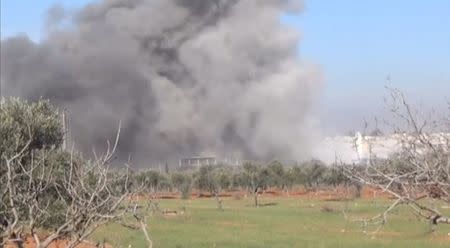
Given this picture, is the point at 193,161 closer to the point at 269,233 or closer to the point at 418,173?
the point at 269,233

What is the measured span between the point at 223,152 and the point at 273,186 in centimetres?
2569

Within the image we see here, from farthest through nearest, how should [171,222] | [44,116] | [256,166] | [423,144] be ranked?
1. [256,166]
2. [171,222]
3. [44,116]
4. [423,144]

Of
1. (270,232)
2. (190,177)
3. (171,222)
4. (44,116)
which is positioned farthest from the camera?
(190,177)

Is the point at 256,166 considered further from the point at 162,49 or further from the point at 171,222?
the point at 171,222

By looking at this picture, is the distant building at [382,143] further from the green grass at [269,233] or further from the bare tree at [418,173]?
the green grass at [269,233]

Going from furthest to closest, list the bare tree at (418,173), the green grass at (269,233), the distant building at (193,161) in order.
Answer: the distant building at (193,161) < the green grass at (269,233) < the bare tree at (418,173)

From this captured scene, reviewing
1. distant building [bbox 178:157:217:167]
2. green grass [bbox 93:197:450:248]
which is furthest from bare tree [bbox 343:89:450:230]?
distant building [bbox 178:157:217:167]

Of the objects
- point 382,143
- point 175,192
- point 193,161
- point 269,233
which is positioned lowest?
point 269,233

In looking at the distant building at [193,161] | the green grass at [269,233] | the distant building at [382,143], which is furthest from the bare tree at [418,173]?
the distant building at [193,161]

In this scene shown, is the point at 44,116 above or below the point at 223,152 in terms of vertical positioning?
below

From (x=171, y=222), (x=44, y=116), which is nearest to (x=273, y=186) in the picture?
(x=171, y=222)

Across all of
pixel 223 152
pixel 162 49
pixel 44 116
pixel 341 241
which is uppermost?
pixel 162 49

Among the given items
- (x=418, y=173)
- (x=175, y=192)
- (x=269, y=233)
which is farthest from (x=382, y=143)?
(x=175, y=192)

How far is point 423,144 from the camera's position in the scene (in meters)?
6.98
